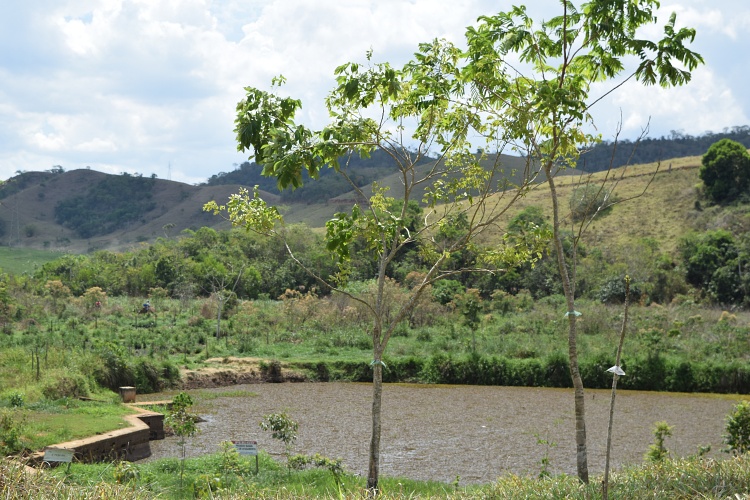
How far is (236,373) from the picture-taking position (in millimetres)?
20422

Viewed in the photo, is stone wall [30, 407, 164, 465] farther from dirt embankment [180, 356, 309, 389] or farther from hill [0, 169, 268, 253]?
hill [0, 169, 268, 253]

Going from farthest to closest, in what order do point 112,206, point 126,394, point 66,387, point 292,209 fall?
point 112,206, point 292,209, point 126,394, point 66,387

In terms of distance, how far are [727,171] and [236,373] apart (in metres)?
34.2

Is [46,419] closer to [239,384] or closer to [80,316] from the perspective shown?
[239,384]

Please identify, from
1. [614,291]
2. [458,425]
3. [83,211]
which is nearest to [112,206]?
[83,211]

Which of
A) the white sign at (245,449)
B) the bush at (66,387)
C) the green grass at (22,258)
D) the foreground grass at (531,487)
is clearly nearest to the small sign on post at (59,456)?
the foreground grass at (531,487)

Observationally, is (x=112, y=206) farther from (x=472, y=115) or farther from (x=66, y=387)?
(x=472, y=115)

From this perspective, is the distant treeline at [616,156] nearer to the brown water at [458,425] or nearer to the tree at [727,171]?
the tree at [727,171]

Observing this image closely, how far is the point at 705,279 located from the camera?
34438 millimetres

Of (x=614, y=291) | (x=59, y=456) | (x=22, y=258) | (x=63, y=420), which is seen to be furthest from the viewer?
(x=22, y=258)

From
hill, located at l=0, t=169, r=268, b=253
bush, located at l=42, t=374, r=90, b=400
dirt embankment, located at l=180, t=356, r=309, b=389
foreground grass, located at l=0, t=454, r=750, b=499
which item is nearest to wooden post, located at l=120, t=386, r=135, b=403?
bush, located at l=42, t=374, r=90, b=400

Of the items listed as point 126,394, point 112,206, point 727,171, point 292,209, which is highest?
point 112,206

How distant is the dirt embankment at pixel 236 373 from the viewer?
19.4 meters

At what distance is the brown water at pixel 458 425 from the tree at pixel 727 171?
2820cm
